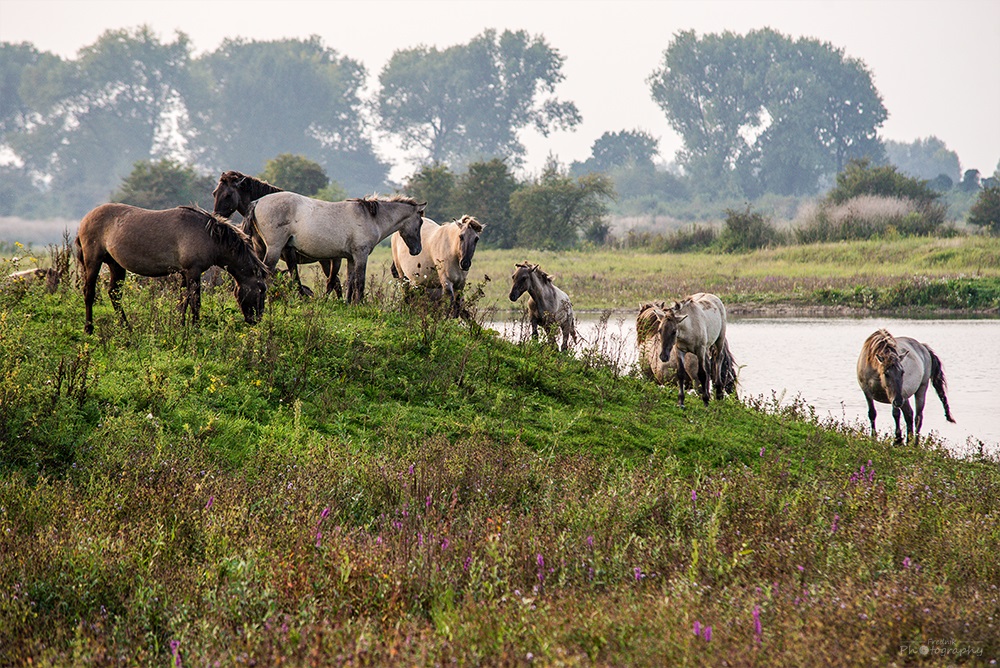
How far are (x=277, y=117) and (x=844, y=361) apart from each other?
8505cm

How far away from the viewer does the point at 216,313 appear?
35.9 feet

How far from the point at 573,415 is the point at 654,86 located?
3993 inches

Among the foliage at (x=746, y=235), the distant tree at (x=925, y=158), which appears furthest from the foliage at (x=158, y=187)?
the distant tree at (x=925, y=158)

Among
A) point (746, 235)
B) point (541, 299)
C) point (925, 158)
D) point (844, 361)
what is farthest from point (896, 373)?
point (925, 158)

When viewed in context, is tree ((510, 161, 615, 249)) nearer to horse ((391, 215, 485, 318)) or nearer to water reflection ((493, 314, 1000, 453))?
water reflection ((493, 314, 1000, 453))

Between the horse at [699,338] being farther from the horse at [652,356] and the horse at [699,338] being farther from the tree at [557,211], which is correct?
the tree at [557,211]

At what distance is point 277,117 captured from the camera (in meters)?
94.9

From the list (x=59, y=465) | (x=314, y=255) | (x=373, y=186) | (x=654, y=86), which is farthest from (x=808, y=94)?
(x=59, y=465)

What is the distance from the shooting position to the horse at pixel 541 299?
14.3m

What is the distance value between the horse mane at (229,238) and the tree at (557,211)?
37.8m

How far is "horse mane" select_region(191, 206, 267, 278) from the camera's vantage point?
33.5ft

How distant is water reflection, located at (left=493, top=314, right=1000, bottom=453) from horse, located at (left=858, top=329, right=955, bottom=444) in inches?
18.7

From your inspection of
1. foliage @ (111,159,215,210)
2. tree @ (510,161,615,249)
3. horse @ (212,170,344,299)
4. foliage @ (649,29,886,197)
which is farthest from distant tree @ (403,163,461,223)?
foliage @ (649,29,886,197)

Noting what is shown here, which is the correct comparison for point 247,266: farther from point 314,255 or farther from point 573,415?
point 573,415
